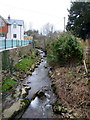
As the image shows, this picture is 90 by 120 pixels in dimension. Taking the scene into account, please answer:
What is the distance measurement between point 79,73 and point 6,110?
437cm

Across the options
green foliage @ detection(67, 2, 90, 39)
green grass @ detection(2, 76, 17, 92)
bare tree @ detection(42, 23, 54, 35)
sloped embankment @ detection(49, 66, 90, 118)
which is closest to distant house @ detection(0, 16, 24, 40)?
bare tree @ detection(42, 23, 54, 35)

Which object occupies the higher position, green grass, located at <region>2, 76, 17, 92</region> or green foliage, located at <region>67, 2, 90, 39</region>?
green foliage, located at <region>67, 2, 90, 39</region>

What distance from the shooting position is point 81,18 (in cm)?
1578

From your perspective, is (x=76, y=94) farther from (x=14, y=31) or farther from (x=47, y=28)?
(x=47, y=28)

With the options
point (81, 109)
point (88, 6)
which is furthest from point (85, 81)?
point (88, 6)

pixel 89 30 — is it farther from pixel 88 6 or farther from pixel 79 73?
pixel 79 73

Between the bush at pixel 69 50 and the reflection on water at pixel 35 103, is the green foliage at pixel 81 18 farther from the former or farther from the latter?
the reflection on water at pixel 35 103

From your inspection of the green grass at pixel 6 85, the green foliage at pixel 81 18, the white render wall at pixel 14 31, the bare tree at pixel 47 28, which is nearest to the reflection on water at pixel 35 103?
the green grass at pixel 6 85

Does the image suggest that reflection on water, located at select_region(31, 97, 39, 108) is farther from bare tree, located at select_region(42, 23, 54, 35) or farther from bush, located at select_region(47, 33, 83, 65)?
bare tree, located at select_region(42, 23, 54, 35)

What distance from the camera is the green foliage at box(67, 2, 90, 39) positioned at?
48.9ft

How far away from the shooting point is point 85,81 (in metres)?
6.01

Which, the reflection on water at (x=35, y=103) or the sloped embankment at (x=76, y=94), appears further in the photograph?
the reflection on water at (x=35, y=103)

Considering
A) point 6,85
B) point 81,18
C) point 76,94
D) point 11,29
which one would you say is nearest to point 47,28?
point 11,29

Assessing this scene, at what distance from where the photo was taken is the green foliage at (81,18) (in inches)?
587
